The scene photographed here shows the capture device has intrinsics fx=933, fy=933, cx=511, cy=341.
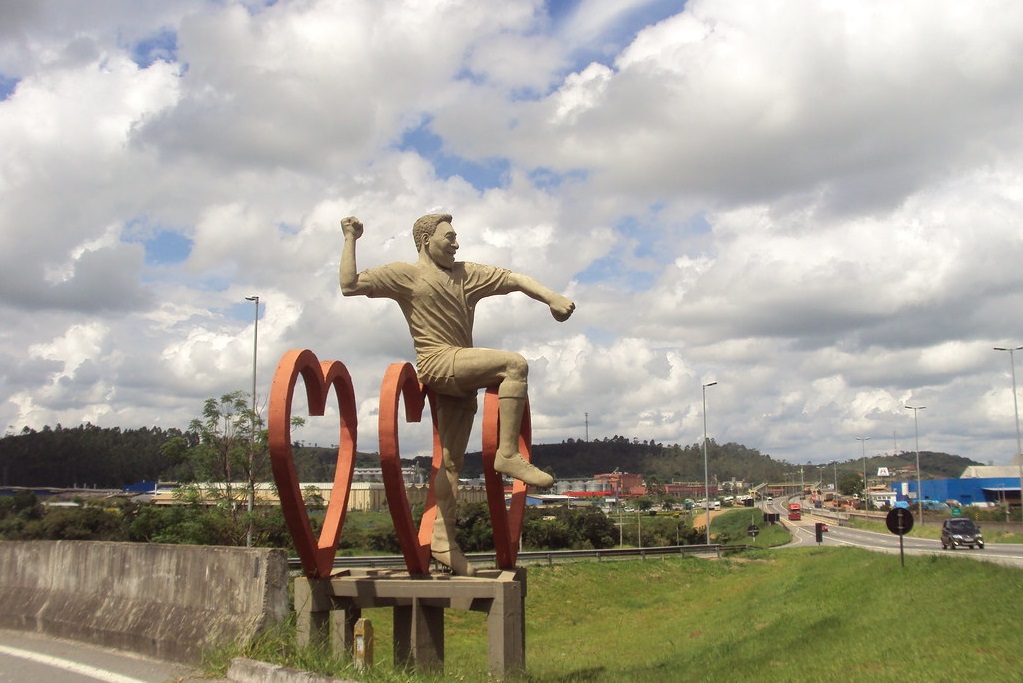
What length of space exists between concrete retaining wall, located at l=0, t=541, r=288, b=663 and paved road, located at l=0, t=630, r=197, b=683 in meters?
0.13

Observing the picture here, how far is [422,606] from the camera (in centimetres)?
959

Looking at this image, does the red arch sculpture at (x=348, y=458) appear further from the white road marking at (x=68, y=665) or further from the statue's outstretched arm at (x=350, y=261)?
the white road marking at (x=68, y=665)

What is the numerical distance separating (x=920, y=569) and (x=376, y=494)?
45.7 m

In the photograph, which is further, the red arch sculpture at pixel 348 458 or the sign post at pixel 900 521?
the sign post at pixel 900 521

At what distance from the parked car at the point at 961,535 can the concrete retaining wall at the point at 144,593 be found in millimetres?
29305

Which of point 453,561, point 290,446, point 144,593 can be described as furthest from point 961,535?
point 144,593

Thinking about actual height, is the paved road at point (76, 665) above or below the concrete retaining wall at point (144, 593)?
below

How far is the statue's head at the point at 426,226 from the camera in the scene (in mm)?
10281

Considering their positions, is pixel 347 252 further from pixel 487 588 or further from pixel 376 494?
pixel 376 494

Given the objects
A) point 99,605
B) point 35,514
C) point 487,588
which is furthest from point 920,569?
point 35,514

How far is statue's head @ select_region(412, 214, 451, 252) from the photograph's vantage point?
33.7 feet

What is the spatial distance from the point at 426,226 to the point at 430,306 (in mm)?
963

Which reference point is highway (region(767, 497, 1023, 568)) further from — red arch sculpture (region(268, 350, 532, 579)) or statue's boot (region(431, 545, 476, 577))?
red arch sculpture (region(268, 350, 532, 579))

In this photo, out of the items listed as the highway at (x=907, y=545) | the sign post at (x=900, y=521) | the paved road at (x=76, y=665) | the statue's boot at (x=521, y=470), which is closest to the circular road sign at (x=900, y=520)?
the sign post at (x=900, y=521)
